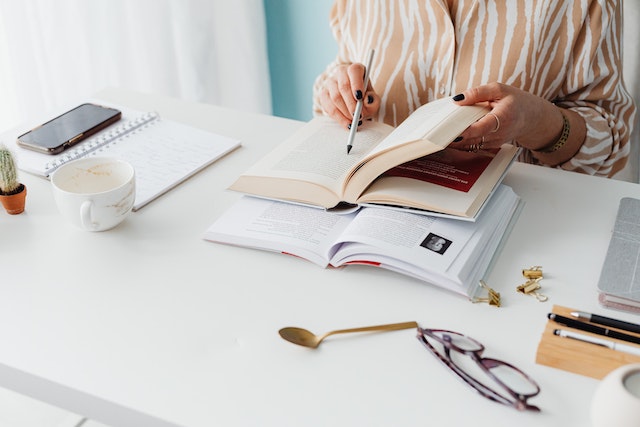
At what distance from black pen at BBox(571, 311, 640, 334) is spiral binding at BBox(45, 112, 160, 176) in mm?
803

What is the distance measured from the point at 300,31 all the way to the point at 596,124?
1.26 metres

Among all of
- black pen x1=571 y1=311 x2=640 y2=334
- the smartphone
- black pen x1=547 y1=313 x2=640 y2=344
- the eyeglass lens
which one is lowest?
the eyeglass lens

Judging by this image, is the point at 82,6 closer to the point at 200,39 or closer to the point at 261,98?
the point at 200,39

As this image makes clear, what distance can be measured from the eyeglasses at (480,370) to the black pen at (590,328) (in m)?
0.09

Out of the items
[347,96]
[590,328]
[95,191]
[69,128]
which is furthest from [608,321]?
[69,128]

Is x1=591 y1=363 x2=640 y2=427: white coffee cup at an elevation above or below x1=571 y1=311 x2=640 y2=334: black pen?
above

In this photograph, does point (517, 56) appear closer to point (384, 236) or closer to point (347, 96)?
point (347, 96)

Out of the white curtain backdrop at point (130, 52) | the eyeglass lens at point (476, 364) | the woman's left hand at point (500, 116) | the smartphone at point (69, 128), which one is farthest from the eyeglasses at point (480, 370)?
the white curtain backdrop at point (130, 52)

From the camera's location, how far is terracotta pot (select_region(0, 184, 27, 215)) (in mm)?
1031

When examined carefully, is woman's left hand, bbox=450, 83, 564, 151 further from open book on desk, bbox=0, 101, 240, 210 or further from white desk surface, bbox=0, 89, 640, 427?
open book on desk, bbox=0, 101, 240, 210

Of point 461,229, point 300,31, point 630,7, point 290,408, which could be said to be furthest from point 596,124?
point 300,31

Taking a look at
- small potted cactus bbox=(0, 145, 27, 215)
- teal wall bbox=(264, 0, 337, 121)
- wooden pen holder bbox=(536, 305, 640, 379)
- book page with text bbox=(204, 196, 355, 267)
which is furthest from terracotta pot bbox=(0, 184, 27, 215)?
teal wall bbox=(264, 0, 337, 121)

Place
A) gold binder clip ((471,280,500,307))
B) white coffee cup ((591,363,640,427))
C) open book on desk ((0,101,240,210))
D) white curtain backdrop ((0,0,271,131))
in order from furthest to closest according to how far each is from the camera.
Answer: white curtain backdrop ((0,0,271,131)), open book on desk ((0,101,240,210)), gold binder clip ((471,280,500,307)), white coffee cup ((591,363,640,427))

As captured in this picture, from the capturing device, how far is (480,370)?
757 mm
